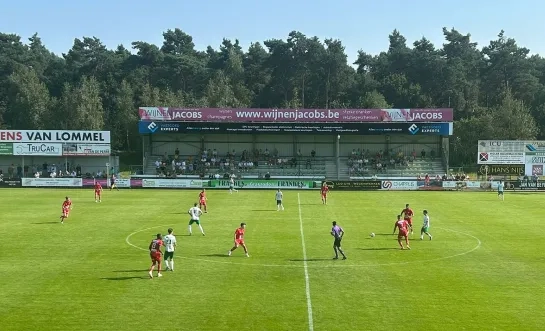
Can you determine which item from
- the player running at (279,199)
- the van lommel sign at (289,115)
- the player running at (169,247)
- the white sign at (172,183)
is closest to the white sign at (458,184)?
the van lommel sign at (289,115)

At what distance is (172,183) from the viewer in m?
66.3

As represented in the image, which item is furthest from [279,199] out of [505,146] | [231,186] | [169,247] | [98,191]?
[505,146]

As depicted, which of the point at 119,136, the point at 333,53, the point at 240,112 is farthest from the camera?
the point at 333,53

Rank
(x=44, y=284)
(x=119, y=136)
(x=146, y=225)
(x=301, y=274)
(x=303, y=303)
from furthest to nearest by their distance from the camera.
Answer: (x=119, y=136)
(x=146, y=225)
(x=301, y=274)
(x=44, y=284)
(x=303, y=303)

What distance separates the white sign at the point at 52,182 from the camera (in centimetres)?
6700

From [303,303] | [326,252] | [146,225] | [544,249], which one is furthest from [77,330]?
[544,249]

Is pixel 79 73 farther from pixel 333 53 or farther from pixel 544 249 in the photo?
pixel 544 249

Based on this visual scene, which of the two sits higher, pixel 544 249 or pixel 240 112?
pixel 240 112

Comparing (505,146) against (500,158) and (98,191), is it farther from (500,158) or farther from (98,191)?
(98,191)

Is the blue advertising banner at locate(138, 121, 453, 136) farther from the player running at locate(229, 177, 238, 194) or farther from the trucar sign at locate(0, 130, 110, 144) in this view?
the player running at locate(229, 177, 238, 194)

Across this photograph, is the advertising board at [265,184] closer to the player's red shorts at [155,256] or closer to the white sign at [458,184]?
the white sign at [458,184]

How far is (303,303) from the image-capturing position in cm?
1864

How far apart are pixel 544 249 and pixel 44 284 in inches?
906

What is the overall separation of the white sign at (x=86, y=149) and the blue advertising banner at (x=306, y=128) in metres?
5.51
